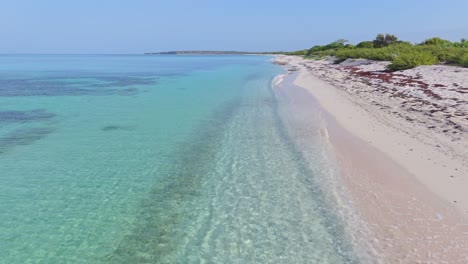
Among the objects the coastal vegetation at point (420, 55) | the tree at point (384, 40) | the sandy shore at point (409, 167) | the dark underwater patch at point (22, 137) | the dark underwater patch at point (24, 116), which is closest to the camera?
the sandy shore at point (409, 167)

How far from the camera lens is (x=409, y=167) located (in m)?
8.17

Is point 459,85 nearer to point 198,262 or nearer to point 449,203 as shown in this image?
point 449,203

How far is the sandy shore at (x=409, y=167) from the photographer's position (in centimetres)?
529

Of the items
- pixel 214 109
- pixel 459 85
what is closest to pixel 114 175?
pixel 214 109

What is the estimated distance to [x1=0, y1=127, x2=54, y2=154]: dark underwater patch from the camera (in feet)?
35.6

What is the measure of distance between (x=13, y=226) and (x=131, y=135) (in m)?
6.43

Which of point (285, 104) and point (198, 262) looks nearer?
point (198, 262)

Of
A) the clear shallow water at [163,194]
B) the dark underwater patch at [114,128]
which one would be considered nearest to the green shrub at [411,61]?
the clear shallow water at [163,194]

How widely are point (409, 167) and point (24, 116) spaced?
15.1 meters

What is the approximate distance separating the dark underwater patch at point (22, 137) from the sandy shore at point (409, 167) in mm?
9320

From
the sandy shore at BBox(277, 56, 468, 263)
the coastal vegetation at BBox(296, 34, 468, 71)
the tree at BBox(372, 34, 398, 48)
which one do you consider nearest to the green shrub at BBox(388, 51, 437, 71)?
the coastal vegetation at BBox(296, 34, 468, 71)

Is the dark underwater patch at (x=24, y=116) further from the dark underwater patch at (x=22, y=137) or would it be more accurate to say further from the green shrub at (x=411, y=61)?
the green shrub at (x=411, y=61)

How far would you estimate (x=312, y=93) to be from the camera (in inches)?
830

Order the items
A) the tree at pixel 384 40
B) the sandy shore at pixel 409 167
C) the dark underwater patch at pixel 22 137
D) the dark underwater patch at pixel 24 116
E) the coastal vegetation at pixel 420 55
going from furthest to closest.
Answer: the tree at pixel 384 40, the coastal vegetation at pixel 420 55, the dark underwater patch at pixel 24 116, the dark underwater patch at pixel 22 137, the sandy shore at pixel 409 167
